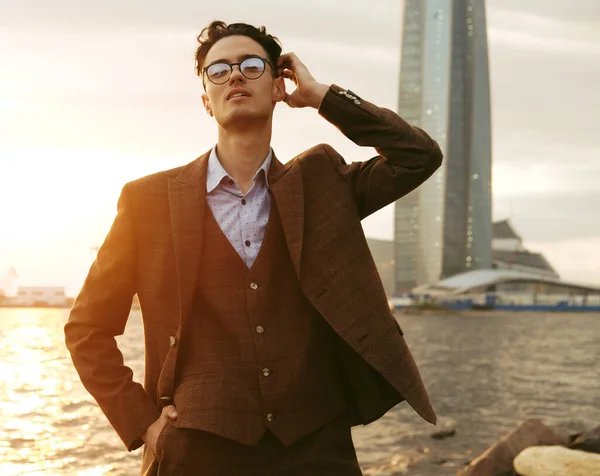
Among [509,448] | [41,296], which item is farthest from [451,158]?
[509,448]

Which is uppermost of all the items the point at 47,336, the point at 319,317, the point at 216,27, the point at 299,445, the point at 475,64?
the point at 475,64

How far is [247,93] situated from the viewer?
3064 mm

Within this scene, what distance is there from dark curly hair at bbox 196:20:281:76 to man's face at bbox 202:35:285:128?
0.04 m

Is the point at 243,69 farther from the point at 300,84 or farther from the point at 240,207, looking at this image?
the point at 240,207

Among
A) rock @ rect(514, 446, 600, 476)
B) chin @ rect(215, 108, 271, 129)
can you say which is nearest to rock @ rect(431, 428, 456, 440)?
rock @ rect(514, 446, 600, 476)

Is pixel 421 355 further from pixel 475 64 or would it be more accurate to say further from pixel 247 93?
pixel 475 64

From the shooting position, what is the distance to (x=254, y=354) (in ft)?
9.55

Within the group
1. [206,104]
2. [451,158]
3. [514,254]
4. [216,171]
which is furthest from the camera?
[514,254]

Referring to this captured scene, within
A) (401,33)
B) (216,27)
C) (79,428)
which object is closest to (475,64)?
(401,33)

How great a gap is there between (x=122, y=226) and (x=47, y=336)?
76.8 m

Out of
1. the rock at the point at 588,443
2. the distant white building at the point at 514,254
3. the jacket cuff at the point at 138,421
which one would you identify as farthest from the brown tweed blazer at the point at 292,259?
the distant white building at the point at 514,254

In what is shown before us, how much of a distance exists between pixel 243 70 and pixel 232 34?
0.19 metres

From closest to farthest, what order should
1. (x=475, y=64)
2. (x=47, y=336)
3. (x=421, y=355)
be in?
(x=421, y=355) < (x=47, y=336) < (x=475, y=64)

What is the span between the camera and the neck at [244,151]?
311 cm
